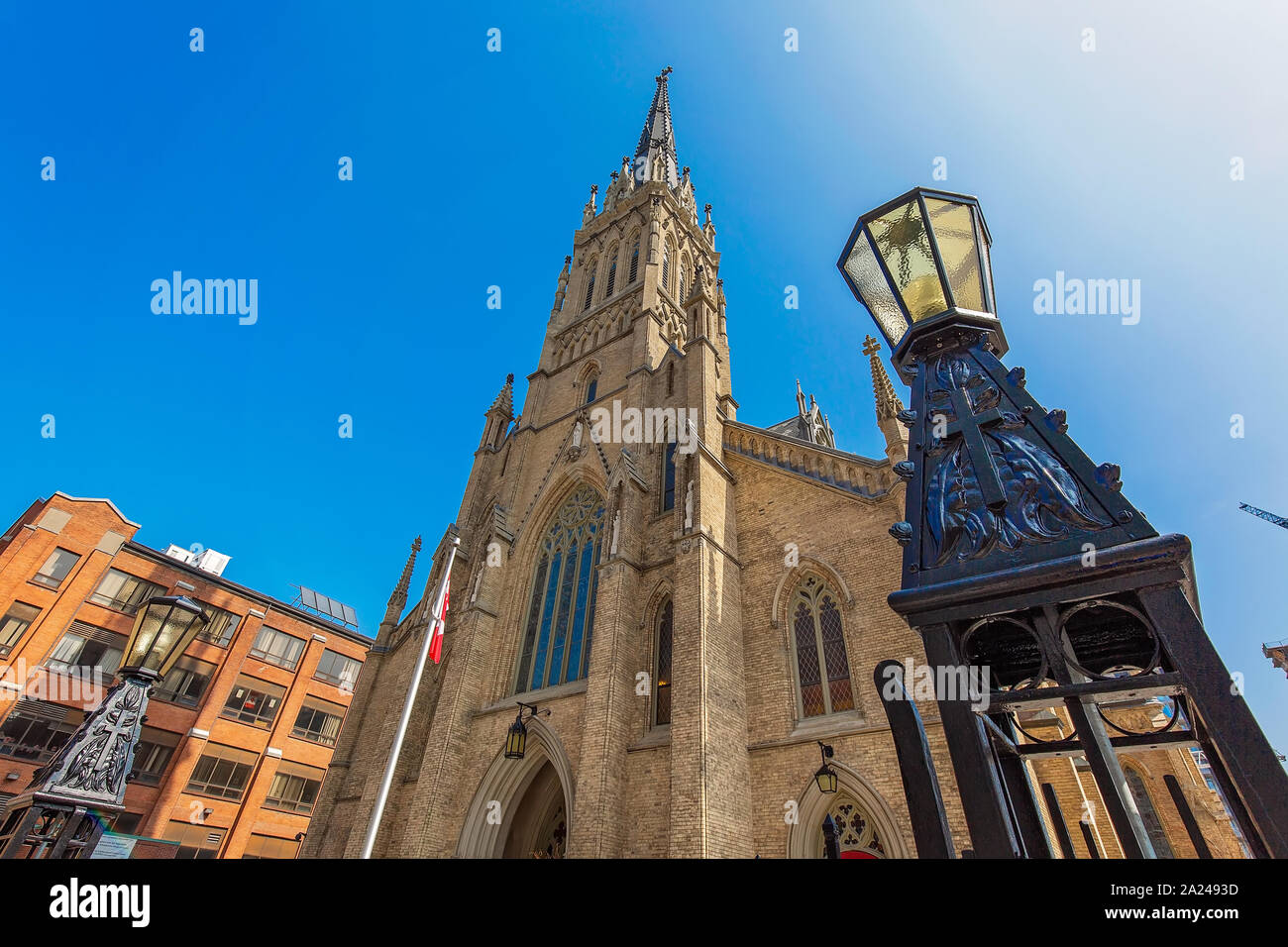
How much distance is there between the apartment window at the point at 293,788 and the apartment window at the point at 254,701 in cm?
239

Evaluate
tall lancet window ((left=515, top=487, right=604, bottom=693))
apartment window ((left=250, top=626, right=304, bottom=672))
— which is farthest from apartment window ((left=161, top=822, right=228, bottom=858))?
tall lancet window ((left=515, top=487, right=604, bottom=693))

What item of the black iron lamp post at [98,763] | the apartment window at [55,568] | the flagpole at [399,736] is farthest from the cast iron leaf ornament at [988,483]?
the apartment window at [55,568]

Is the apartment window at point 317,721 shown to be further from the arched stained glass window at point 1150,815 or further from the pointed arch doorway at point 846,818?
the arched stained glass window at point 1150,815

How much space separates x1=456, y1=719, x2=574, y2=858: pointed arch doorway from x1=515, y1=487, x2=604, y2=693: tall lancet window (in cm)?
170

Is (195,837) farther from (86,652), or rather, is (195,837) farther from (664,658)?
(664,658)

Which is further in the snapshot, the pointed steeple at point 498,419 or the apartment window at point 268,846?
the apartment window at point 268,846

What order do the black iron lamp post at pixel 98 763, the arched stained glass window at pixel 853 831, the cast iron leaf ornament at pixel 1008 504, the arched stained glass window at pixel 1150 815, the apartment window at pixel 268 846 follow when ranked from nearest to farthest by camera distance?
the cast iron leaf ornament at pixel 1008 504 < the black iron lamp post at pixel 98 763 < the arched stained glass window at pixel 1150 815 < the arched stained glass window at pixel 853 831 < the apartment window at pixel 268 846

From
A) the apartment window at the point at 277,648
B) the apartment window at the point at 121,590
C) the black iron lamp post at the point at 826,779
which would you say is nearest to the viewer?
the black iron lamp post at the point at 826,779

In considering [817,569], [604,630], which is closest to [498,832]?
[604,630]

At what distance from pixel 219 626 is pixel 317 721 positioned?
6.85 meters

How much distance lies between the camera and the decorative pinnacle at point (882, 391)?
1392cm

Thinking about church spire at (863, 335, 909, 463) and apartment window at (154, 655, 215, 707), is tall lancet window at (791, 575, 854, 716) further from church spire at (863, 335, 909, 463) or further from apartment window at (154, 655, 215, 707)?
apartment window at (154, 655, 215, 707)

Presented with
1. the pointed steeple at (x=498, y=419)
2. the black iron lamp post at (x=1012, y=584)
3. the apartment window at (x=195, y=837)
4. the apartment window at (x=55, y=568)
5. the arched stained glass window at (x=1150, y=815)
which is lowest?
the black iron lamp post at (x=1012, y=584)
